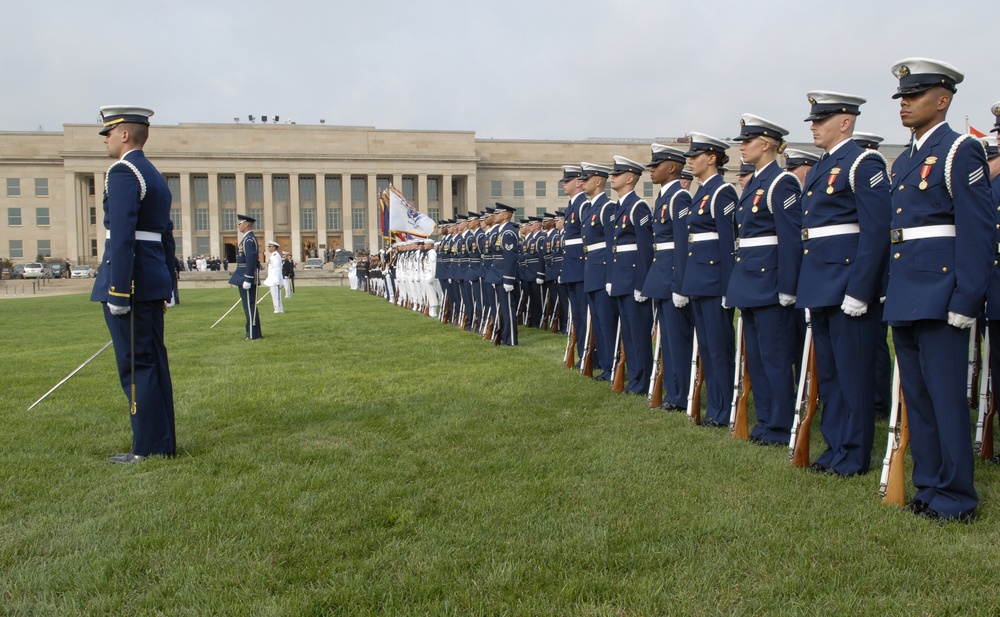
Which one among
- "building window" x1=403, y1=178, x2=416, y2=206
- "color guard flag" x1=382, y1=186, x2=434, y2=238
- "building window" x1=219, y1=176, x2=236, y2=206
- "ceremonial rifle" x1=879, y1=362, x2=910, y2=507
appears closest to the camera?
"ceremonial rifle" x1=879, y1=362, x2=910, y2=507

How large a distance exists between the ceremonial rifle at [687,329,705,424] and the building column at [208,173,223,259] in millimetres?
77737

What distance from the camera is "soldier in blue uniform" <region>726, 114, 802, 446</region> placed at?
6.09 metres

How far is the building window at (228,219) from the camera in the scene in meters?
82.0

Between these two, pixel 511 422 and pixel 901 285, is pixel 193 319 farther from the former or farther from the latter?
pixel 901 285

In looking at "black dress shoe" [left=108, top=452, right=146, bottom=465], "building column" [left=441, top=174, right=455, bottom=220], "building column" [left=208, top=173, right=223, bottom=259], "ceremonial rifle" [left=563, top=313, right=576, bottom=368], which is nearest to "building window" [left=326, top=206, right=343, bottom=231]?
"building column" [left=208, top=173, right=223, bottom=259]

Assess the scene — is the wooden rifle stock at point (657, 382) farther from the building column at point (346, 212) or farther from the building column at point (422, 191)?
the building column at point (346, 212)

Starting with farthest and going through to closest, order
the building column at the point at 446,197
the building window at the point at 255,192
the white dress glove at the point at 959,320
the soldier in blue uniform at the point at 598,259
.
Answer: the building column at the point at 446,197 → the building window at the point at 255,192 → the soldier in blue uniform at the point at 598,259 → the white dress glove at the point at 959,320

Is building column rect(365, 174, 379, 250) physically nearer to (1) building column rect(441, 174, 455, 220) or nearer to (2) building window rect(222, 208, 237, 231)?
(1) building column rect(441, 174, 455, 220)

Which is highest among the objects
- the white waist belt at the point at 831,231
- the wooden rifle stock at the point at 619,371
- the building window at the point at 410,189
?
the building window at the point at 410,189

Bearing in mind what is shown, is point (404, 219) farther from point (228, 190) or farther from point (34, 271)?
point (228, 190)

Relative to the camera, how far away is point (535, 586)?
3.54m

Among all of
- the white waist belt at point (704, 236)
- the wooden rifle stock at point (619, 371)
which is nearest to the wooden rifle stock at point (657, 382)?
the wooden rifle stock at point (619, 371)

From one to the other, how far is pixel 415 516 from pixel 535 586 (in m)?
1.12

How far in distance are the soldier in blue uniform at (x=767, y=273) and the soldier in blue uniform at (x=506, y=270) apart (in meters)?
6.26
